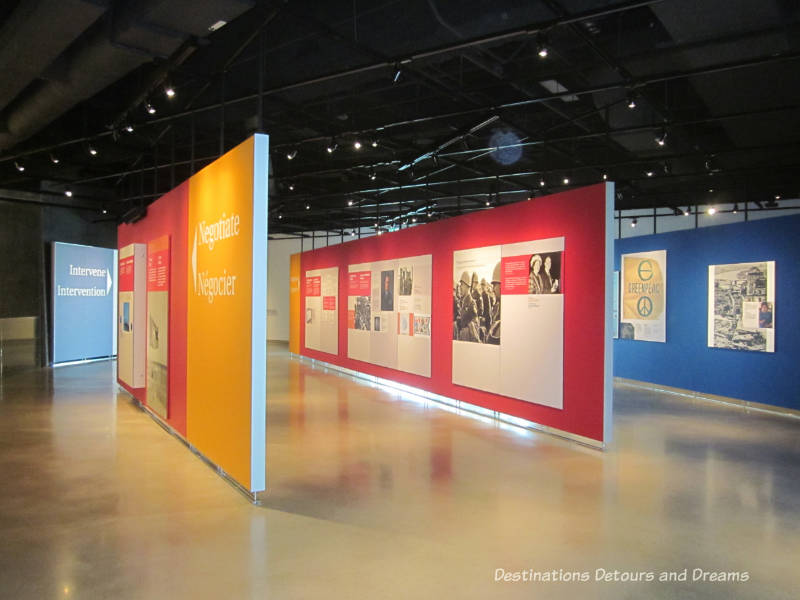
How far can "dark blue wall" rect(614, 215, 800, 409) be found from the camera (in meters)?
8.90

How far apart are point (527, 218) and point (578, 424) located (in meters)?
2.91

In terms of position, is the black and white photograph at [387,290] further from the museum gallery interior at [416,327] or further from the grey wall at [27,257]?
the grey wall at [27,257]

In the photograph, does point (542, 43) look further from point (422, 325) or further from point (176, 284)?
point (422, 325)

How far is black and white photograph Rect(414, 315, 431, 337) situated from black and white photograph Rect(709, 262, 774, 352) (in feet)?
16.8

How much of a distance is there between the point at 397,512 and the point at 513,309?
4.15m

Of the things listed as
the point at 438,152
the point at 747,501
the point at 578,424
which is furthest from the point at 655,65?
the point at 747,501

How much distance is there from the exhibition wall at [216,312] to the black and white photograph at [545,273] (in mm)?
4100

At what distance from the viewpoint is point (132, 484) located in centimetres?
530

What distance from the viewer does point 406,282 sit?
11031 millimetres

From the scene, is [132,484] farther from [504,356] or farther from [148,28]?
[504,356]

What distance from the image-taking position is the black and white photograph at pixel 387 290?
1160 centimetres

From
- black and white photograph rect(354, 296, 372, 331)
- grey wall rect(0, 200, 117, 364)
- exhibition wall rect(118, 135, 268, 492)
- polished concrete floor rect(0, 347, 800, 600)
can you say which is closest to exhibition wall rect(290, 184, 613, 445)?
black and white photograph rect(354, 296, 372, 331)

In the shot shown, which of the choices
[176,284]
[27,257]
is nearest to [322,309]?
[27,257]

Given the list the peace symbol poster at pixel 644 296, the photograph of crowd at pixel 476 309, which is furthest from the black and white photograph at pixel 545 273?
the peace symbol poster at pixel 644 296
